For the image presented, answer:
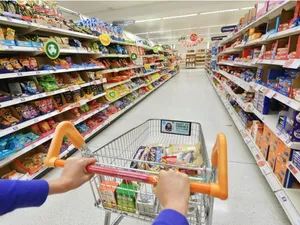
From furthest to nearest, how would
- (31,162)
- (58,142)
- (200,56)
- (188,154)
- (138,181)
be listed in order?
(200,56) < (31,162) < (188,154) < (58,142) < (138,181)

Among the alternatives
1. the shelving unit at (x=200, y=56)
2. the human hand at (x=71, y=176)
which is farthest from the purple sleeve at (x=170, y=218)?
the shelving unit at (x=200, y=56)

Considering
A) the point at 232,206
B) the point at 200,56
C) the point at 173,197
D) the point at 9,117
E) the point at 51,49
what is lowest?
the point at 232,206

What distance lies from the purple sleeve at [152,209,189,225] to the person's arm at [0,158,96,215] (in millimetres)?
343

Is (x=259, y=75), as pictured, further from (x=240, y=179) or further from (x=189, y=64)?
(x=189, y=64)

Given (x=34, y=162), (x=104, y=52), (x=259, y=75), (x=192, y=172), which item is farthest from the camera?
(x=104, y=52)

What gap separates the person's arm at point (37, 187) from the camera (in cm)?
59

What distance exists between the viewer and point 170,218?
1.50ft

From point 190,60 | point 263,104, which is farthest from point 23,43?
point 190,60

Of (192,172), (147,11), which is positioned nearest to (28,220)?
(192,172)

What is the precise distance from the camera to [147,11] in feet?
26.1

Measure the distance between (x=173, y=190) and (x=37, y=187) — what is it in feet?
1.55

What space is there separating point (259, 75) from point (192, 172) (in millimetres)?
1863

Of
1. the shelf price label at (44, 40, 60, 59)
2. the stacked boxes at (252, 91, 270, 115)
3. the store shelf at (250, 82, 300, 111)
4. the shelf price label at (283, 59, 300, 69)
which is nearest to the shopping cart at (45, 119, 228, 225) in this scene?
the store shelf at (250, 82, 300, 111)

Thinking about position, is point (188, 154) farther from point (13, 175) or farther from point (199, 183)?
point (13, 175)
